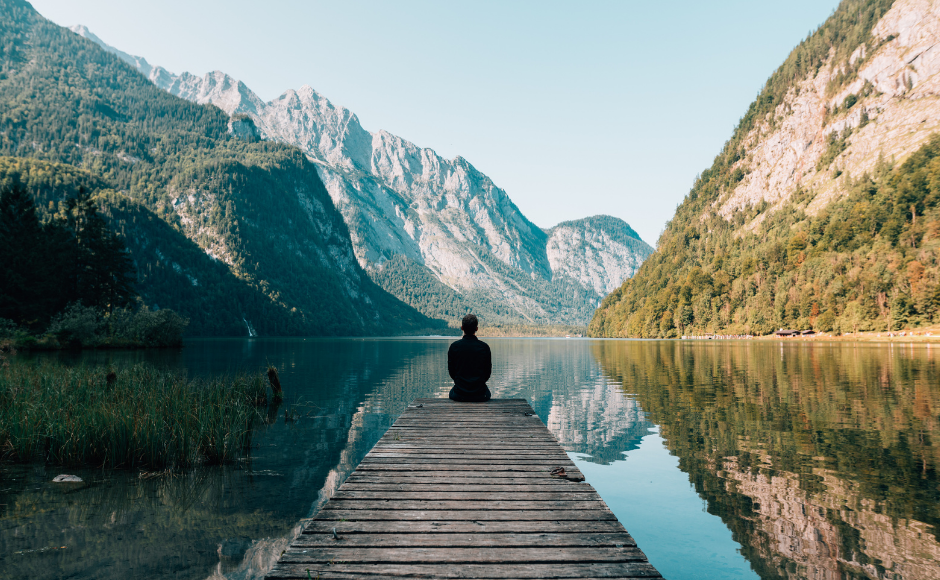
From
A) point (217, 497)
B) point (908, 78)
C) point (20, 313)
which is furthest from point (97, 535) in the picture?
point (908, 78)

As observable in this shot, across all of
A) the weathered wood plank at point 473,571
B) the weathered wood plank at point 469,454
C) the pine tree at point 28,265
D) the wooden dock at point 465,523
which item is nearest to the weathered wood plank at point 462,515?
the wooden dock at point 465,523

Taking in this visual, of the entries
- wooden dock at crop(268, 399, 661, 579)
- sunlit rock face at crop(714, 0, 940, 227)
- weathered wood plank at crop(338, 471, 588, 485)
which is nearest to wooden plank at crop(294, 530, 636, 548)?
wooden dock at crop(268, 399, 661, 579)

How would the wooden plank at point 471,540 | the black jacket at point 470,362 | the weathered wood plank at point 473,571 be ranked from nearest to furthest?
1. the weathered wood plank at point 473,571
2. the wooden plank at point 471,540
3. the black jacket at point 470,362

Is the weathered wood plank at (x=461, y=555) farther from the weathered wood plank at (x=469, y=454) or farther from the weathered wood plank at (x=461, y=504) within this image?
the weathered wood plank at (x=469, y=454)

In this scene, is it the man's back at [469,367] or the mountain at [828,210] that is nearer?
the man's back at [469,367]

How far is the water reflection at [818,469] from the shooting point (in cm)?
846

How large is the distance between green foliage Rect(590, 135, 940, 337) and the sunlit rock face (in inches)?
433

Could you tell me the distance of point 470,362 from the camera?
46.9ft

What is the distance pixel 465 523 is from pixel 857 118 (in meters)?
206

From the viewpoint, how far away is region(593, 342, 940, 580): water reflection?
8.46m

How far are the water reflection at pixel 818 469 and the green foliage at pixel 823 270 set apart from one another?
78.2m

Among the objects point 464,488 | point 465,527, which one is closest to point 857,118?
point 464,488

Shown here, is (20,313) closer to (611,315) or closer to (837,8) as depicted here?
(611,315)

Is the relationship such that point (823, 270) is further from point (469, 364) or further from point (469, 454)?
point (469, 454)
